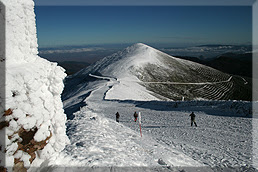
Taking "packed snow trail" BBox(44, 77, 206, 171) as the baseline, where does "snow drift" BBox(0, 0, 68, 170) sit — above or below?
above

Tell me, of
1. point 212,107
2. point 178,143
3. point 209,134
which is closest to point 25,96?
point 178,143

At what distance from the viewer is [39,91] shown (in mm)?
5895

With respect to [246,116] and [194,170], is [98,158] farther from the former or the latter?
[246,116]

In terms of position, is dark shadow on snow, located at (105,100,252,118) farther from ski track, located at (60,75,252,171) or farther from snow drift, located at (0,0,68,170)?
snow drift, located at (0,0,68,170)

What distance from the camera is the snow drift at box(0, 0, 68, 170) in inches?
193

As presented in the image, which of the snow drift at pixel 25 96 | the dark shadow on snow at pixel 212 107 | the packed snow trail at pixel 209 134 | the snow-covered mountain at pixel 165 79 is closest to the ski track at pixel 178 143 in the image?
the packed snow trail at pixel 209 134

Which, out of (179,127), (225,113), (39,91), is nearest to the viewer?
(39,91)

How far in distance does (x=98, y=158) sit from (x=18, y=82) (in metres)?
4.33

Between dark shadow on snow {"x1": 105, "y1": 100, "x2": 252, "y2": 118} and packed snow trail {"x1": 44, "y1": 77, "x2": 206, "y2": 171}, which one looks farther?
dark shadow on snow {"x1": 105, "y1": 100, "x2": 252, "y2": 118}

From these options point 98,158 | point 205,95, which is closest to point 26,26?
point 98,158

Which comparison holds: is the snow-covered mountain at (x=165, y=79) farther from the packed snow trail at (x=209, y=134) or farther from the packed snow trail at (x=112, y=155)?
the packed snow trail at (x=112, y=155)

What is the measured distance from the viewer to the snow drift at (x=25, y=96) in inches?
193

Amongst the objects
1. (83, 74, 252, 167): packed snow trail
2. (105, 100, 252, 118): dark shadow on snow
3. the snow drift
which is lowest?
(83, 74, 252, 167): packed snow trail

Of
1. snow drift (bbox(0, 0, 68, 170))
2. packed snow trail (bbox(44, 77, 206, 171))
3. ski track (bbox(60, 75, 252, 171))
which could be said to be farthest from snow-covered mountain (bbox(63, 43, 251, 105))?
snow drift (bbox(0, 0, 68, 170))
